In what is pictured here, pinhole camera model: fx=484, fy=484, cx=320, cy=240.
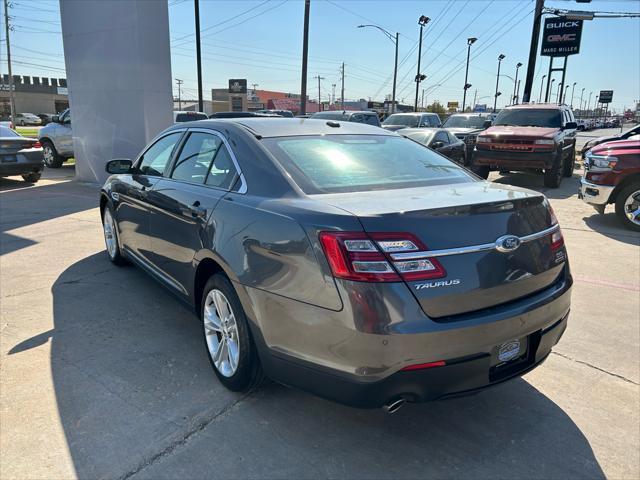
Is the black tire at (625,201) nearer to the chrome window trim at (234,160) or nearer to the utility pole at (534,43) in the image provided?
the chrome window trim at (234,160)

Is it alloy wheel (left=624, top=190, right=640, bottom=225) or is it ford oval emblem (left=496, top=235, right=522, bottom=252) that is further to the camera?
alloy wheel (left=624, top=190, right=640, bottom=225)

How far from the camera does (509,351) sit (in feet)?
7.91

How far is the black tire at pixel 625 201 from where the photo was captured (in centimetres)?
752

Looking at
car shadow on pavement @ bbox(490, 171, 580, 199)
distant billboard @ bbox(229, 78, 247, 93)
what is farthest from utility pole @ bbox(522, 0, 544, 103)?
distant billboard @ bbox(229, 78, 247, 93)

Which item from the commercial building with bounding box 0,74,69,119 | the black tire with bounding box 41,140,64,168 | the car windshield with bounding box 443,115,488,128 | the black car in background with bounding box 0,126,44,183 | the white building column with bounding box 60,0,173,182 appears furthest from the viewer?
the commercial building with bounding box 0,74,69,119

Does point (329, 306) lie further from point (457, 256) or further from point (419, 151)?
point (419, 151)

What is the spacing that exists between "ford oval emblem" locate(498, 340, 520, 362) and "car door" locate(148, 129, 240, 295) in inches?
68.8

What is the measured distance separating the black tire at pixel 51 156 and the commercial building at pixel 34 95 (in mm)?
62910

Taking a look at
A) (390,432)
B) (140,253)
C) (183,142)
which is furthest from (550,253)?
(140,253)

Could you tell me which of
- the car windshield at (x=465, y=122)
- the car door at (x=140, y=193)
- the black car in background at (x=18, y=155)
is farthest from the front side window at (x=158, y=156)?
the car windshield at (x=465, y=122)

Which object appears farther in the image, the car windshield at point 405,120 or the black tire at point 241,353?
the car windshield at point 405,120

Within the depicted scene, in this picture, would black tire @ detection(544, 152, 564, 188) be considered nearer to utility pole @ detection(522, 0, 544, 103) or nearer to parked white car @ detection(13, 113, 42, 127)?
utility pole @ detection(522, 0, 544, 103)

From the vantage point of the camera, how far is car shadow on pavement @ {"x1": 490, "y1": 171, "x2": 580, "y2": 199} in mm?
11391

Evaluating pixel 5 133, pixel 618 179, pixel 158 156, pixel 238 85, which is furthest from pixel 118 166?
pixel 238 85
